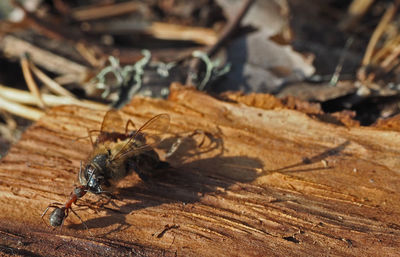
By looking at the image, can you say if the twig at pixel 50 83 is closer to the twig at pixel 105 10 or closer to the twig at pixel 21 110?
the twig at pixel 21 110

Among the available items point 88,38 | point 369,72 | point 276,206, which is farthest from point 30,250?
point 369,72

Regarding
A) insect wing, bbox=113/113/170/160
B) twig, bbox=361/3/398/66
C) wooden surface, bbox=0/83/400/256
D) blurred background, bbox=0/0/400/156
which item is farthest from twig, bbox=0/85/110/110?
twig, bbox=361/3/398/66

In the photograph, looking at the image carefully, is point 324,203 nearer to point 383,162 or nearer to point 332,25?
point 383,162

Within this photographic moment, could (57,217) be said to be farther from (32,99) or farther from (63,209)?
(32,99)

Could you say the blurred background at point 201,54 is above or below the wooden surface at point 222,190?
above

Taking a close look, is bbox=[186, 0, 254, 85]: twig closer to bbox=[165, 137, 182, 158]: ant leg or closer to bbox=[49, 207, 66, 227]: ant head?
bbox=[165, 137, 182, 158]: ant leg

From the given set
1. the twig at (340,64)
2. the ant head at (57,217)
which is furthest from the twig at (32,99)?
the twig at (340,64)

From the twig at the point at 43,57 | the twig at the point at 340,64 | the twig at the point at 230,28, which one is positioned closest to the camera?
the twig at the point at 340,64
